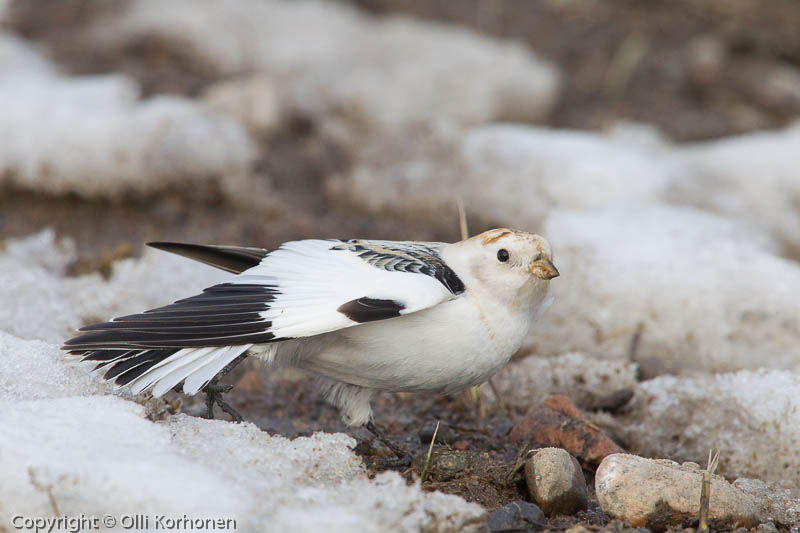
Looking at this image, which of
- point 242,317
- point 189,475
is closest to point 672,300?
point 242,317

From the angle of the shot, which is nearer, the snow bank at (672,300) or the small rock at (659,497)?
the small rock at (659,497)

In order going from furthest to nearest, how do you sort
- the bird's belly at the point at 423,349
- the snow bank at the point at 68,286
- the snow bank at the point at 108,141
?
the snow bank at the point at 108,141 → the snow bank at the point at 68,286 → the bird's belly at the point at 423,349

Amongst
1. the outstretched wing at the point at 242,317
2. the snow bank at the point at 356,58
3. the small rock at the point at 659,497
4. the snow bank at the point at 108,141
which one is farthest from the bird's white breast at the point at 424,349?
the snow bank at the point at 356,58

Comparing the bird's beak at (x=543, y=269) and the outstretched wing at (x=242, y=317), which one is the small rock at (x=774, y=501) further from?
the outstretched wing at (x=242, y=317)

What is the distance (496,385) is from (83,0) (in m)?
6.12

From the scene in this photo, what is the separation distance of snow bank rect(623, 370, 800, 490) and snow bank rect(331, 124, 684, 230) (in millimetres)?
1933

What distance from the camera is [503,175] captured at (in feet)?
20.0

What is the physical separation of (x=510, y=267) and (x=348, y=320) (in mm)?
750

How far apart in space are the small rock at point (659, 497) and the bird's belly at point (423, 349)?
608 mm

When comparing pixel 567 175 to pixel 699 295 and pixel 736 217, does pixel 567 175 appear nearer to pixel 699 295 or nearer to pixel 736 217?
pixel 736 217

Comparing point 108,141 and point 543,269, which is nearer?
point 543,269

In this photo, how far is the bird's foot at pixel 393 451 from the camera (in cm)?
340

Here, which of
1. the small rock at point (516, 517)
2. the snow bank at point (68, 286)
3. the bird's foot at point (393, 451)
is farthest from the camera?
the snow bank at point (68, 286)

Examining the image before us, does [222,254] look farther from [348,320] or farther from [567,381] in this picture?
[567,381]
